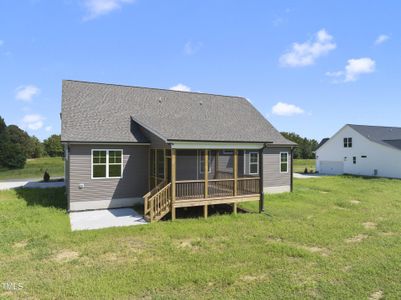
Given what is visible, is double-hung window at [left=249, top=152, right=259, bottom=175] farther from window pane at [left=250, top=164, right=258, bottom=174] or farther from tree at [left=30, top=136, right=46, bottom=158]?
tree at [left=30, top=136, right=46, bottom=158]

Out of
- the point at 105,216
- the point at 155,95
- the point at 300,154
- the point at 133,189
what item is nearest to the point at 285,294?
the point at 105,216

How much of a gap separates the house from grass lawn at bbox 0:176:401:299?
1141mm

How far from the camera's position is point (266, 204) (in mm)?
13039

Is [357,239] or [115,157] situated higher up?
[115,157]

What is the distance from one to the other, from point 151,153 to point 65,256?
6788 millimetres

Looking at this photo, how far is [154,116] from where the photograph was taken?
47.7 ft

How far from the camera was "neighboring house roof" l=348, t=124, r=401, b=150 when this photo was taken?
28.3 meters

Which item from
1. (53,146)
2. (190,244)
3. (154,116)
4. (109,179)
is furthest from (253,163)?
(53,146)

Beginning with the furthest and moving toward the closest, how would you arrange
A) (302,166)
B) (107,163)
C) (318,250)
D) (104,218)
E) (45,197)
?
(302,166), (45,197), (107,163), (104,218), (318,250)

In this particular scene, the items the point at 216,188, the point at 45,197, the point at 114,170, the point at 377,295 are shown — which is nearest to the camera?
the point at 377,295

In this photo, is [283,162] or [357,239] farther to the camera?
[283,162]

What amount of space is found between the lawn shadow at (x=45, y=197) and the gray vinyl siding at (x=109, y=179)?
4.57 feet

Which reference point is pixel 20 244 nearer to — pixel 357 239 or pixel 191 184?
pixel 191 184

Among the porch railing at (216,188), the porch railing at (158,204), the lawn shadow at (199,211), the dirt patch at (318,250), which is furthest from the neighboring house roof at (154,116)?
the dirt patch at (318,250)
